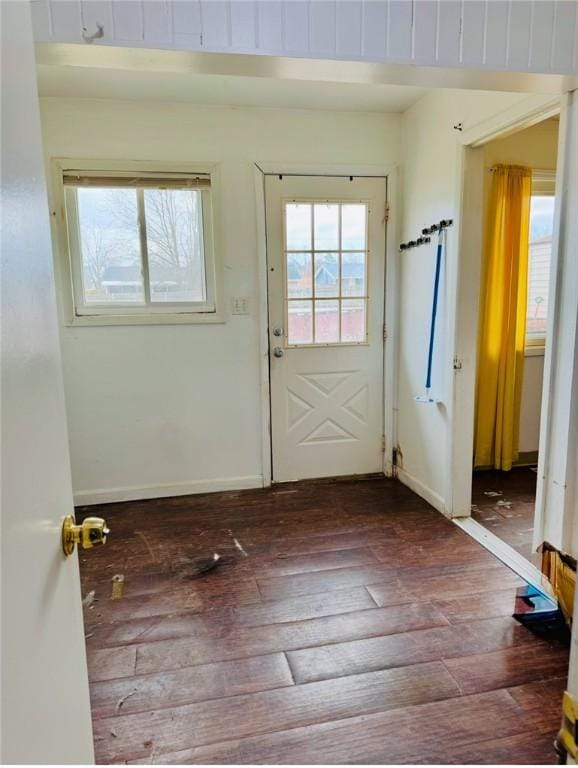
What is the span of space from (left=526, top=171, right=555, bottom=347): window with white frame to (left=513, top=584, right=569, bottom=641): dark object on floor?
2.14 meters

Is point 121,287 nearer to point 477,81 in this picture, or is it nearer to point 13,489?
point 477,81

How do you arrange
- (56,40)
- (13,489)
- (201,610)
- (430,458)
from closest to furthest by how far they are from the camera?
(13,489), (56,40), (201,610), (430,458)

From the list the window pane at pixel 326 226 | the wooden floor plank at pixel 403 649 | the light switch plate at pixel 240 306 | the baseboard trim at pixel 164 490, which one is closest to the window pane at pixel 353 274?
the window pane at pixel 326 226

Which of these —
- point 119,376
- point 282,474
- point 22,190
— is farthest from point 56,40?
point 282,474

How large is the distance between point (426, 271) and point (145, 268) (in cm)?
177

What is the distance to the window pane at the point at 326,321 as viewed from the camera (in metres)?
3.23

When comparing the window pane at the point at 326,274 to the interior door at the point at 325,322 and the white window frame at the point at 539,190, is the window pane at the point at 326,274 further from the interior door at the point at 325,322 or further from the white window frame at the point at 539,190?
the white window frame at the point at 539,190

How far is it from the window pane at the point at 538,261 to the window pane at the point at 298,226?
163cm

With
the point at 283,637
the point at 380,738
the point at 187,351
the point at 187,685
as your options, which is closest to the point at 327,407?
the point at 187,351

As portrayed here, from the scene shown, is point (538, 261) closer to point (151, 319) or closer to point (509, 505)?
point (509, 505)

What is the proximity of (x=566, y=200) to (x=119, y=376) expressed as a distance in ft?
8.45

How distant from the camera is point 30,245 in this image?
2.33 ft

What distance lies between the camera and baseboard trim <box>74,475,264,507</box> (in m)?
3.08

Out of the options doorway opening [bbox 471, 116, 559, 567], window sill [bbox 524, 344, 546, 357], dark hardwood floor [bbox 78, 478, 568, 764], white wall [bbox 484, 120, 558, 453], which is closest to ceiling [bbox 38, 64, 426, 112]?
white wall [bbox 484, 120, 558, 453]
